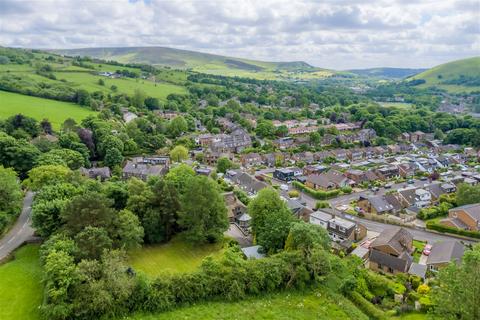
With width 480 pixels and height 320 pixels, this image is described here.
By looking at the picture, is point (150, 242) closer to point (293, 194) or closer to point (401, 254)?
point (401, 254)

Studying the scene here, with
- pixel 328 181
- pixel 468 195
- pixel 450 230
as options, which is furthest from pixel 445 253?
pixel 328 181

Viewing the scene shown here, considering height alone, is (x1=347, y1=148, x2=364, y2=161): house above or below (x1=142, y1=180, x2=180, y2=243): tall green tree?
below

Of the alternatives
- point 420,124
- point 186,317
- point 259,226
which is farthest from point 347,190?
point 420,124

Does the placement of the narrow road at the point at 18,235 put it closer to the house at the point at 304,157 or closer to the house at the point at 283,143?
the house at the point at 304,157

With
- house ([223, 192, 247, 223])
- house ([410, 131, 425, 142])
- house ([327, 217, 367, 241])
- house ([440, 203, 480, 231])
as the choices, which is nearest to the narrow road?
house ([223, 192, 247, 223])

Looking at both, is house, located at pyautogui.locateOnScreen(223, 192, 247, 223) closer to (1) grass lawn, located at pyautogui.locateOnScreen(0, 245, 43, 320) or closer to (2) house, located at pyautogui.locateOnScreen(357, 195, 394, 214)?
(2) house, located at pyautogui.locateOnScreen(357, 195, 394, 214)

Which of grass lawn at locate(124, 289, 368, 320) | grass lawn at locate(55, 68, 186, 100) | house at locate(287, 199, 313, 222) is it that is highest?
grass lawn at locate(55, 68, 186, 100)

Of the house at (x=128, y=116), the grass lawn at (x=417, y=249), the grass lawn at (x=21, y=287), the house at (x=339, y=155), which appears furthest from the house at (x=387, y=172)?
the house at (x=128, y=116)
